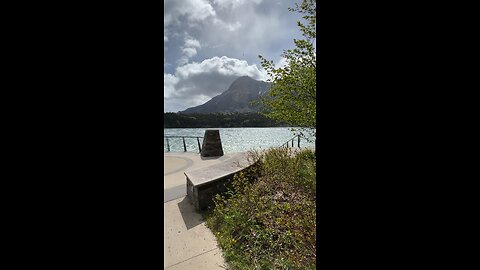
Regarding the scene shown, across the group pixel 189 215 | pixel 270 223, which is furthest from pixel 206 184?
pixel 270 223

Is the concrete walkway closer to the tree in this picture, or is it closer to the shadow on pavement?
the shadow on pavement

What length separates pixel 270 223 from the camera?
148 inches

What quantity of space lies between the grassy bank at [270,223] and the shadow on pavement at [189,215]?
0.22 meters

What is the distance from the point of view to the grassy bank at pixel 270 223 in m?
2.99

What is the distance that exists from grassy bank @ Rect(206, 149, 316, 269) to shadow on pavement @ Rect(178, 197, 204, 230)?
0.72 ft

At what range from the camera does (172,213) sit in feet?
15.4

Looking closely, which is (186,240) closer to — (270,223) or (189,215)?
(189,215)

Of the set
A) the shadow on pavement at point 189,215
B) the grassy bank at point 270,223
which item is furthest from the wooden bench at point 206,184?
the grassy bank at point 270,223

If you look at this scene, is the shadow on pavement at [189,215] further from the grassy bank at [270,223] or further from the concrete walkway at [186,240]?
the grassy bank at [270,223]

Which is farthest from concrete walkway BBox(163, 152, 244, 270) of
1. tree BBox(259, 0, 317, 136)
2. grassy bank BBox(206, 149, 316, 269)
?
tree BBox(259, 0, 317, 136)
